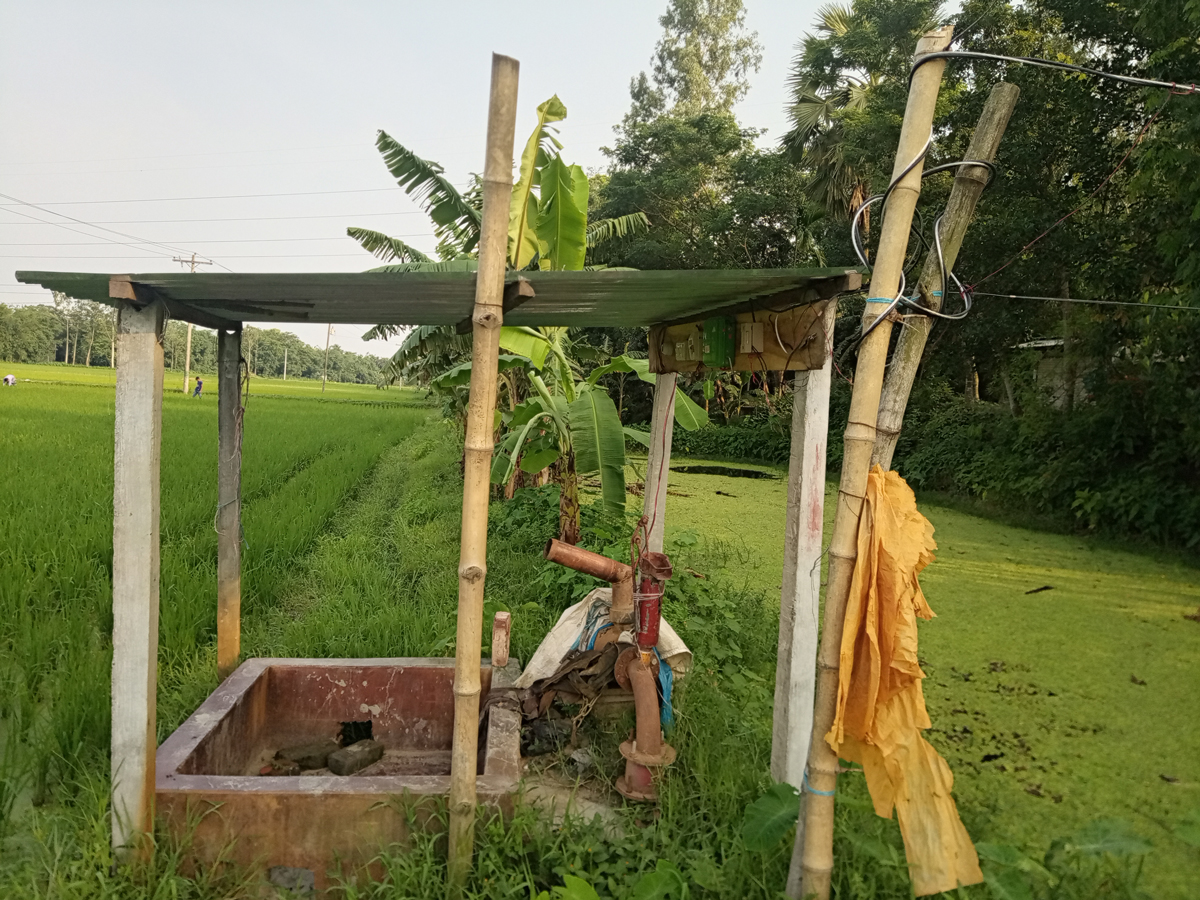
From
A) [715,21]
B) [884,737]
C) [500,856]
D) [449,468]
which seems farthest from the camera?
[715,21]

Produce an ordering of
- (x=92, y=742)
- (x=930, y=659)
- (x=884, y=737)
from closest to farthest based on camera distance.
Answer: (x=884, y=737) < (x=92, y=742) < (x=930, y=659)

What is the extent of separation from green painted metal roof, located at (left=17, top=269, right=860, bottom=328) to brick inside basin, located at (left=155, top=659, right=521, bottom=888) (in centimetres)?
130

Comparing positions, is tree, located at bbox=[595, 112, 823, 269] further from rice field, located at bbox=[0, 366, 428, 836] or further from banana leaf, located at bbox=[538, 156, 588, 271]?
banana leaf, located at bbox=[538, 156, 588, 271]

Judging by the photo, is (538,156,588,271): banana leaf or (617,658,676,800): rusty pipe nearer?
(617,658,676,800): rusty pipe

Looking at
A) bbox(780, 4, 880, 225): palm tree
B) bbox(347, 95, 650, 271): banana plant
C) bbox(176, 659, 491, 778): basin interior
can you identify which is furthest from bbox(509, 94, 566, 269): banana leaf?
bbox(780, 4, 880, 225): palm tree

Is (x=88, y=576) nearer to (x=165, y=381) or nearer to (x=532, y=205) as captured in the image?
(x=532, y=205)

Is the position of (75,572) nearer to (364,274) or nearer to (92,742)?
(92,742)

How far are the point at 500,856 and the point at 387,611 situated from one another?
1.90m

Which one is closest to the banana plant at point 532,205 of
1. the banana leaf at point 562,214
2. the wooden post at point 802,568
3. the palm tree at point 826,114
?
the banana leaf at point 562,214

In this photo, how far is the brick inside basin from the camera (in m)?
2.03

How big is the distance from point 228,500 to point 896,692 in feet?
8.17

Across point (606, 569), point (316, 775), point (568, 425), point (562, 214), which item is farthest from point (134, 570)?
point (568, 425)

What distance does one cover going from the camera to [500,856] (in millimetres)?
1997

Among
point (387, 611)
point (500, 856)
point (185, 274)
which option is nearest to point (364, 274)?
point (185, 274)
